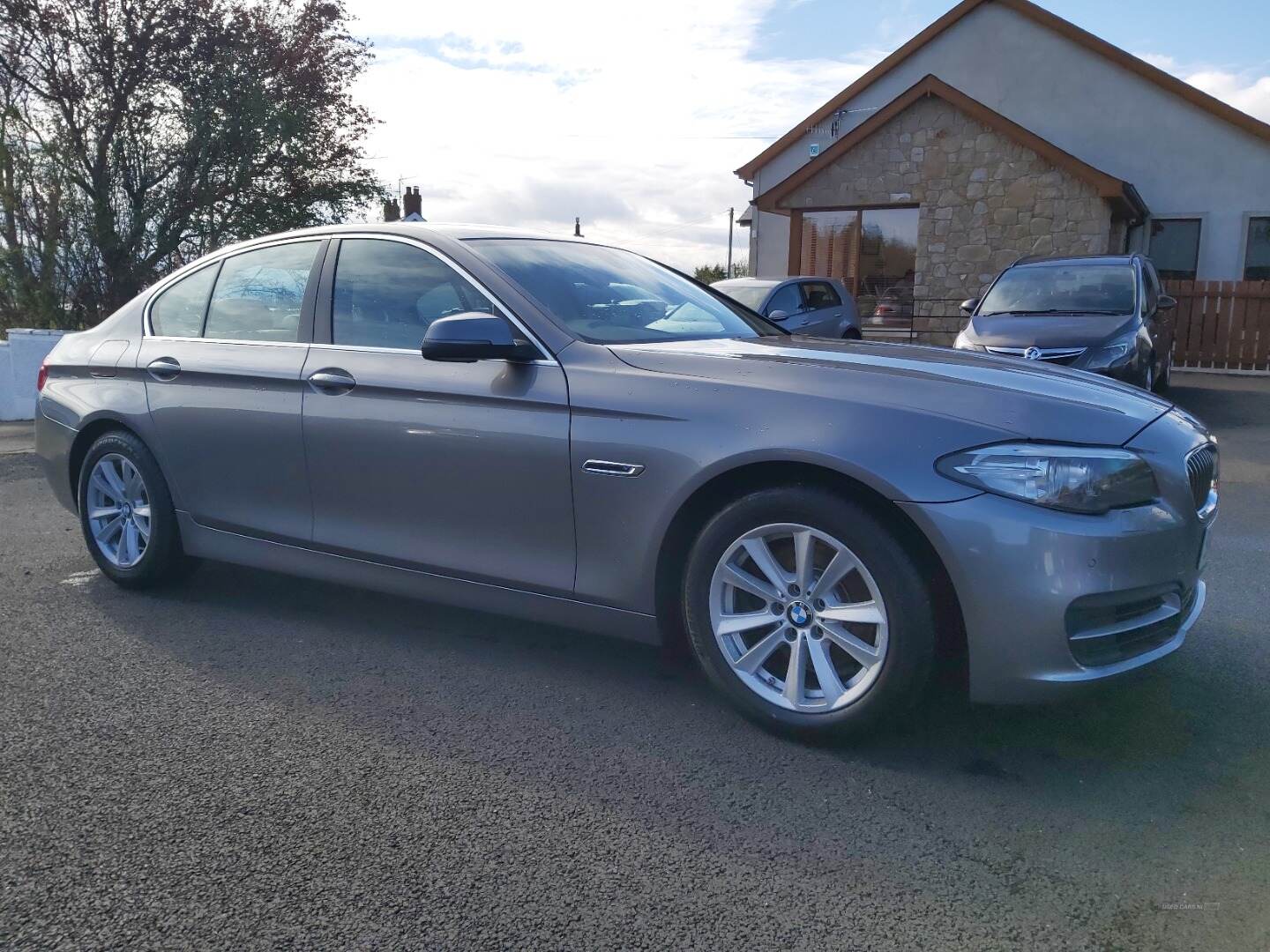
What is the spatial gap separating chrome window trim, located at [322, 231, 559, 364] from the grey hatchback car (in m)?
0.01

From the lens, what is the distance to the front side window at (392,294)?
3.91m

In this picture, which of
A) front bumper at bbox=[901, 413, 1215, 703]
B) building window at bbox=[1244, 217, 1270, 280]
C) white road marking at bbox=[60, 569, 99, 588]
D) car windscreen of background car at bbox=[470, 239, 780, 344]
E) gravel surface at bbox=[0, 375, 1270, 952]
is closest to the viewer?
gravel surface at bbox=[0, 375, 1270, 952]

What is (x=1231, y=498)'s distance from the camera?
7203 mm

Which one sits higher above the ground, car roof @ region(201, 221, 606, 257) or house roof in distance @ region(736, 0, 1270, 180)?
house roof in distance @ region(736, 0, 1270, 180)

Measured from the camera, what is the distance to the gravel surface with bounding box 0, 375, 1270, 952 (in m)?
2.31

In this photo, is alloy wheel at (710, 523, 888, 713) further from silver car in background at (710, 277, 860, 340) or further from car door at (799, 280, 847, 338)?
car door at (799, 280, 847, 338)

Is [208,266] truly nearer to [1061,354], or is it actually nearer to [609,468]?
[609,468]

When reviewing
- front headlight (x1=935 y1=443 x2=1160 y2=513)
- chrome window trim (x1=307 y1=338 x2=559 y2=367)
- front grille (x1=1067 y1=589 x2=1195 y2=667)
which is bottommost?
front grille (x1=1067 y1=589 x2=1195 y2=667)

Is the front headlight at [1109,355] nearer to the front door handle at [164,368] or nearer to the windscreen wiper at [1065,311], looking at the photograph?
the windscreen wiper at [1065,311]

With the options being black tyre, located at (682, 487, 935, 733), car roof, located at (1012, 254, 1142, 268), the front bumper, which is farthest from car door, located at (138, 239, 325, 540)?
car roof, located at (1012, 254, 1142, 268)

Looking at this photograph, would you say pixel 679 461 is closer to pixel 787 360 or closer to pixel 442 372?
pixel 787 360

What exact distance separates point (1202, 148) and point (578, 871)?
22209 millimetres

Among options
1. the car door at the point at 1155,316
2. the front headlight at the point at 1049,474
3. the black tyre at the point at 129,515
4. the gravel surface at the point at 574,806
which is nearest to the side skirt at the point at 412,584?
the black tyre at the point at 129,515

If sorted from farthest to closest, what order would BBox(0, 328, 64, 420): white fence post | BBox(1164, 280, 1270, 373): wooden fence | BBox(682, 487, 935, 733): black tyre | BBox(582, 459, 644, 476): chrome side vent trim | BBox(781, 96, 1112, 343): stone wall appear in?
1. BBox(781, 96, 1112, 343): stone wall
2. BBox(1164, 280, 1270, 373): wooden fence
3. BBox(0, 328, 64, 420): white fence post
4. BBox(582, 459, 644, 476): chrome side vent trim
5. BBox(682, 487, 935, 733): black tyre
